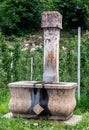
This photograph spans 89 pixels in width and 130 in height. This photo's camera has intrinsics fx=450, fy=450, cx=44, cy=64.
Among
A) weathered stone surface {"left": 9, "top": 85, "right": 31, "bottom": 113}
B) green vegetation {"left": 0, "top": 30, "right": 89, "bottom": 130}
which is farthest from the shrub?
weathered stone surface {"left": 9, "top": 85, "right": 31, "bottom": 113}

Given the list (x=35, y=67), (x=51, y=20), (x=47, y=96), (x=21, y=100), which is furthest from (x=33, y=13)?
(x=47, y=96)

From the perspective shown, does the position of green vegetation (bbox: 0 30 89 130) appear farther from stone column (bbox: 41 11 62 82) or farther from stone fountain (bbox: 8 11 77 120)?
stone column (bbox: 41 11 62 82)

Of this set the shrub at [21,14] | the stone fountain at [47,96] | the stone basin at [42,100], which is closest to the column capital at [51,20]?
the stone fountain at [47,96]

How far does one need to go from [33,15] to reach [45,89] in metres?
24.2

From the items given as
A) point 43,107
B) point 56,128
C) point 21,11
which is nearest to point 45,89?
point 43,107

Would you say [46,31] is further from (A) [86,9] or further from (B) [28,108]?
(A) [86,9]

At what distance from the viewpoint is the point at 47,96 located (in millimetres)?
8430

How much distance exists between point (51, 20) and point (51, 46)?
55cm

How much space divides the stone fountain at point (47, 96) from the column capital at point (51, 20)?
323 millimetres

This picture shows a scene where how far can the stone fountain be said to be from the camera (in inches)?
328

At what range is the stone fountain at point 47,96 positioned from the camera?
8344 mm

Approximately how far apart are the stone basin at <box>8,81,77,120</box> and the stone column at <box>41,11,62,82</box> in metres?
0.30

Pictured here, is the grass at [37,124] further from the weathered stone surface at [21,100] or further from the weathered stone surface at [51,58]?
the weathered stone surface at [51,58]

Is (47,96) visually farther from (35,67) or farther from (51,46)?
(35,67)
